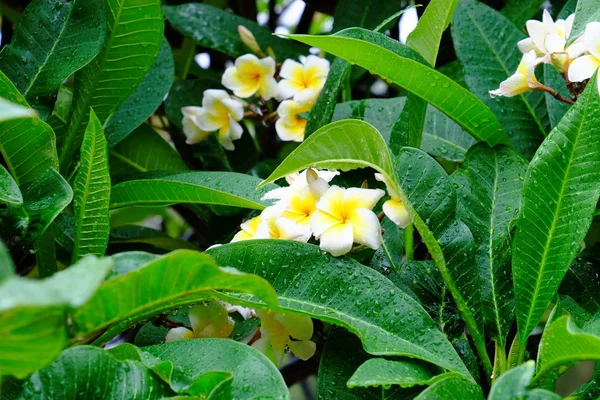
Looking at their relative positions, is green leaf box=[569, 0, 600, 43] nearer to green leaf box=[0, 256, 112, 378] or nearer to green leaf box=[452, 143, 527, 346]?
green leaf box=[452, 143, 527, 346]

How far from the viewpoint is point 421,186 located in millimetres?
886

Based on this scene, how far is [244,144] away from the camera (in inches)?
59.1

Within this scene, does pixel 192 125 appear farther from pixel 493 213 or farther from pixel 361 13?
pixel 493 213

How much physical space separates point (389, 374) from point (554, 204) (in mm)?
271

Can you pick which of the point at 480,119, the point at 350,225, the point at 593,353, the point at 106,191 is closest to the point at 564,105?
the point at 480,119

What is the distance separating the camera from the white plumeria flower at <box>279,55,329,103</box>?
4.36 ft

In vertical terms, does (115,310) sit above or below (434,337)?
above

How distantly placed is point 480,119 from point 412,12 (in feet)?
2.09

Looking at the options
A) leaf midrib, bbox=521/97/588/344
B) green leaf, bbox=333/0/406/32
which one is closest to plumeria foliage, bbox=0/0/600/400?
leaf midrib, bbox=521/97/588/344

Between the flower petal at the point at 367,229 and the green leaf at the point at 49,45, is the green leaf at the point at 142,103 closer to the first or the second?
the green leaf at the point at 49,45

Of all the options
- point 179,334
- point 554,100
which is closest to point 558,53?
point 554,100

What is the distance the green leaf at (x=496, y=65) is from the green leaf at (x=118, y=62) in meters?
0.51

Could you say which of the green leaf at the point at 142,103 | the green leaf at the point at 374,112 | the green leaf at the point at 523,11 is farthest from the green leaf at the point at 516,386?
the green leaf at the point at 523,11

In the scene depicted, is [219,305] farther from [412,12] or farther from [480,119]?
[412,12]
